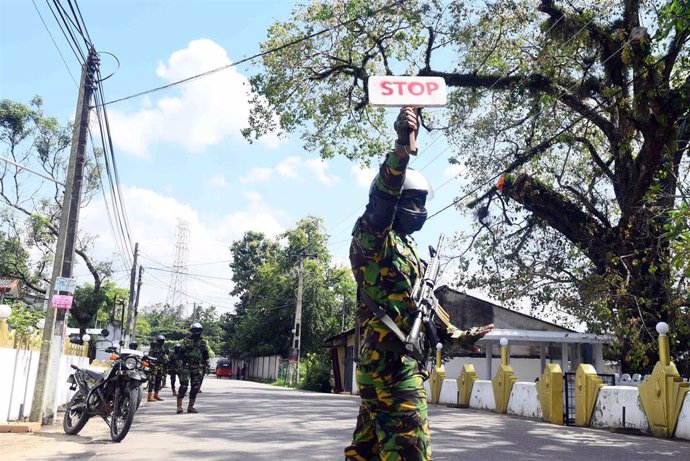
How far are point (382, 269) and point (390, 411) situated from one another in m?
0.66

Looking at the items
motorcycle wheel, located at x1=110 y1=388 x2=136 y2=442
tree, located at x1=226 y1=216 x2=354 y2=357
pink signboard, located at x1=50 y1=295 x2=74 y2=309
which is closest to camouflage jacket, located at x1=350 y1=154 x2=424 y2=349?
motorcycle wheel, located at x1=110 y1=388 x2=136 y2=442

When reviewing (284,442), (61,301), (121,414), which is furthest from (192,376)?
(284,442)

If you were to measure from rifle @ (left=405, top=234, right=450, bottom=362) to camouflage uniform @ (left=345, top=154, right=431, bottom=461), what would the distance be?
0.05 m

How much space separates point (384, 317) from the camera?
10.1 ft

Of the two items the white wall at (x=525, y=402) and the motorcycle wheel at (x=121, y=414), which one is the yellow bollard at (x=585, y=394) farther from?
the motorcycle wheel at (x=121, y=414)

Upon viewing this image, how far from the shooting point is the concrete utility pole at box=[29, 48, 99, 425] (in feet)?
31.5

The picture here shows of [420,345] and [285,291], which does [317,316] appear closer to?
[285,291]

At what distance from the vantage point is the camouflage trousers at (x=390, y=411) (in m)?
2.89

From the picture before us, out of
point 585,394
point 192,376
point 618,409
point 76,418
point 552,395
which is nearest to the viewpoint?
point 76,418

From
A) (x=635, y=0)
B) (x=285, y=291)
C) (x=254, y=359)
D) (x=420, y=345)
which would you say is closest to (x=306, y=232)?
(x=285, y=291)

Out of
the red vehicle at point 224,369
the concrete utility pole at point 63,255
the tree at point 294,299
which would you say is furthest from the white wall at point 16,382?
the red vehicle at point 224,369

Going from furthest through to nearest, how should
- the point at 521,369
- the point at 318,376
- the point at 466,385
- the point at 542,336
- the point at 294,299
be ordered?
the point at 294,299
the point at 318,376
the point at 521,369
the point at 542,336
the point at 466,385

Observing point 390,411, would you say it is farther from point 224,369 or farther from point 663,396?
point 224,369

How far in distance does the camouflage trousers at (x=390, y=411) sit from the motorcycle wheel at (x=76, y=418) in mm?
6531
